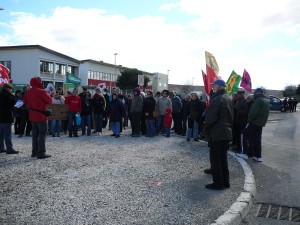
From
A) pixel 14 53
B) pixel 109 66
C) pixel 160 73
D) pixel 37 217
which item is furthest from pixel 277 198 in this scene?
pixel 160 73

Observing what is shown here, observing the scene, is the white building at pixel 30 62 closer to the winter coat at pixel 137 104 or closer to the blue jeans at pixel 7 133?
the winter coat at pixel 137 104

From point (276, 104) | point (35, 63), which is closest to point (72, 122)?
point (276, 104)

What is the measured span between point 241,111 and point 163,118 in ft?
13.5

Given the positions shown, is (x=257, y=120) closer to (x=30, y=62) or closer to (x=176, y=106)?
(x=176, y=106)

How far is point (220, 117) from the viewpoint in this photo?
6.11 metres

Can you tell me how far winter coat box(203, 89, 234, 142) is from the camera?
607 cm

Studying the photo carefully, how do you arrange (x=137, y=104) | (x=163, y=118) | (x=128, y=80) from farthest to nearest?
(x=128, y=80) → (x=163, y=118) → (x=137, y=104)

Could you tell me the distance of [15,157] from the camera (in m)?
8.42

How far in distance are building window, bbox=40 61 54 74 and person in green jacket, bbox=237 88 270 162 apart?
148 feet

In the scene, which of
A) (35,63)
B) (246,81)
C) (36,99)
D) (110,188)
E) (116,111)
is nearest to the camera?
(110,188)

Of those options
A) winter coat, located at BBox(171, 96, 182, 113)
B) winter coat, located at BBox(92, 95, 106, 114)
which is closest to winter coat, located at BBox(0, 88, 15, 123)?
winter coat, located at BBox(92, 95, 106, 114)

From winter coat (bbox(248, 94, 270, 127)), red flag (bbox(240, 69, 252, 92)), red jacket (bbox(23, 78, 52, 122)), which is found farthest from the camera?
red flag (bbox(240, 69, 252, 92))

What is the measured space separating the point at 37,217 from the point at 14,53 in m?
50.4

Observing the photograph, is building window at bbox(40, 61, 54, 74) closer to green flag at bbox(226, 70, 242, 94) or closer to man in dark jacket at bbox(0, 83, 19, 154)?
green flag at bbox(226, 70, 242, 94)
